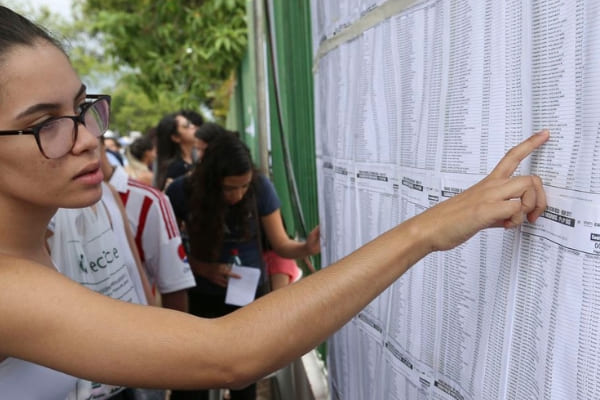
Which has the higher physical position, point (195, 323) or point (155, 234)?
point (195, 323)

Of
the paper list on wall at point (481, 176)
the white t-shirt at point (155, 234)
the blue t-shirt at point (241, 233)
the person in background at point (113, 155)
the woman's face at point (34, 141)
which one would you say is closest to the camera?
the paper list on wall at point (481, 176)

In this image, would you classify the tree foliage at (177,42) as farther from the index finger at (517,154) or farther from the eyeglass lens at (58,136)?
the index finger at (517,154)

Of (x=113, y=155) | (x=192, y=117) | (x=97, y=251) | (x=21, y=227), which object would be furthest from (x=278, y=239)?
(x=113, y=155)

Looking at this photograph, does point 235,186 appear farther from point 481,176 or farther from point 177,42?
point 177,42

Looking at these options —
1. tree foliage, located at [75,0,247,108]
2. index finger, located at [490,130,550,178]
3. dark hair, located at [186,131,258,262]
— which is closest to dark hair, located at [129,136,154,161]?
tree foliage, located at [75,0,247,108]

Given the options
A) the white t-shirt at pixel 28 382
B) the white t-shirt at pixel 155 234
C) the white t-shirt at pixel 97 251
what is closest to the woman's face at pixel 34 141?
the white t-shirt at pixel 28 382

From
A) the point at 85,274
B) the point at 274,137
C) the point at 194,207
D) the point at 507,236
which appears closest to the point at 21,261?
the point at 85,274

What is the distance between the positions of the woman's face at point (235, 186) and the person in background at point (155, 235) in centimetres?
54

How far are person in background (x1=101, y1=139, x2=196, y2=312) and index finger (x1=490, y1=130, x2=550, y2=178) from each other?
5.13 ft

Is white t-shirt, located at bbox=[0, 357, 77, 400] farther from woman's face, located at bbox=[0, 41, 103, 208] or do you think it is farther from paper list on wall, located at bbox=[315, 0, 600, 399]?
paper list on wall, located at bbox=[315, 0, 600, 399]

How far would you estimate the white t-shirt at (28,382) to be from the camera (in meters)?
1.00

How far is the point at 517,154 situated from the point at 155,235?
1.61 meters

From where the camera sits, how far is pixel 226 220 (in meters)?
2.69

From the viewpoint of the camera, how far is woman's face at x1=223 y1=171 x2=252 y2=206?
265 cm
